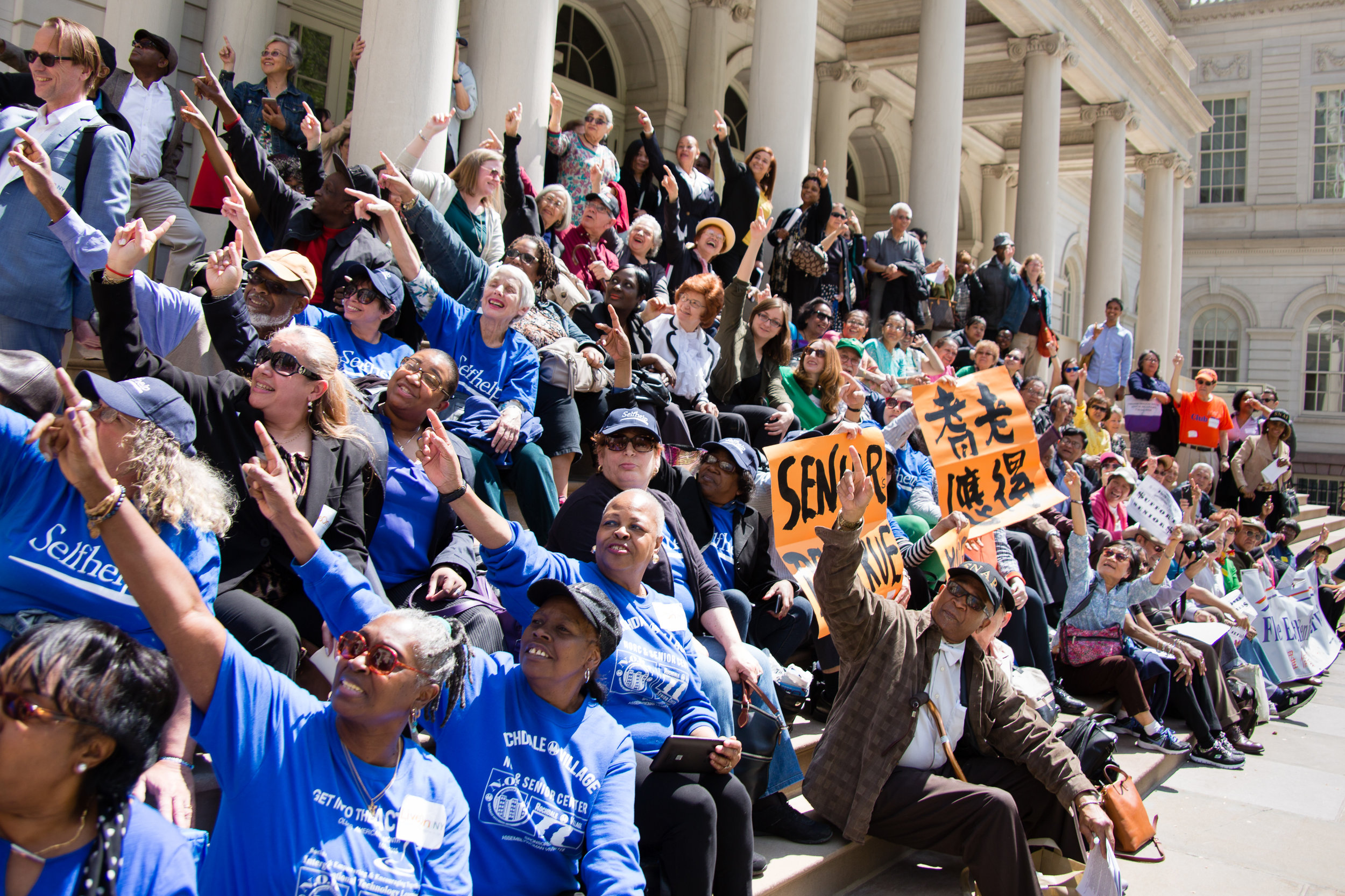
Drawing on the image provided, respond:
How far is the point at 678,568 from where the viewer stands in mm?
4000

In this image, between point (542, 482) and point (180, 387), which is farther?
point (542, 482)

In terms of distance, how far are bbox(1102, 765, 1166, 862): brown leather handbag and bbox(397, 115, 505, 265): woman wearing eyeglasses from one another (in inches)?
175

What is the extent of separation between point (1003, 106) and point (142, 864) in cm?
2312

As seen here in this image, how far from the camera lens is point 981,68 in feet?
68.7

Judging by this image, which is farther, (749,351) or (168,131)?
(749,351)

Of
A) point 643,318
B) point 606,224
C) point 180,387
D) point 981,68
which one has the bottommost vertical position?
point 180,387

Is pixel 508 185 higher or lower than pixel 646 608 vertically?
higher

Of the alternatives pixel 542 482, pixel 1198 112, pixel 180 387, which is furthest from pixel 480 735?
pixel 1198 112

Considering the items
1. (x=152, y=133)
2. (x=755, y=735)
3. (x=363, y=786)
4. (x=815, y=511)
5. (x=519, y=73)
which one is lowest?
(x=755, y=735)

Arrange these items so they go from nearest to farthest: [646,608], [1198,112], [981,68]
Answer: [646,608], [981,68], [1198,112]

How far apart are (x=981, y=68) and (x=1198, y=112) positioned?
6994 mm

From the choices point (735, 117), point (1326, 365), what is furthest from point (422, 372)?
point (1326, 365)

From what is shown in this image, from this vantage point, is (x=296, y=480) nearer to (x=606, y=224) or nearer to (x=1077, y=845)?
(x=1077, y=845)

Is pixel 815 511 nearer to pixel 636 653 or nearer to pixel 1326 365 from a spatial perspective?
pixel 636 653
